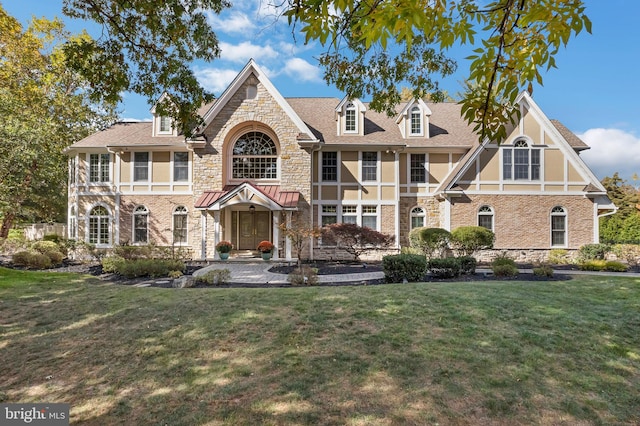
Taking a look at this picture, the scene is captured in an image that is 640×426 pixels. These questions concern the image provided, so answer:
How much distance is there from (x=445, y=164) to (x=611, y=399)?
1663 cm

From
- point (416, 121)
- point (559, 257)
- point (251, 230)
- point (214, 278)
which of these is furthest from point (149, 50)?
point (559, 257)

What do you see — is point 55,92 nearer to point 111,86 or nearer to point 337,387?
point 111,86

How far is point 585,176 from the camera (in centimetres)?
1702

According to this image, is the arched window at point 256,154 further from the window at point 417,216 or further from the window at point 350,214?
the window at point 417,216

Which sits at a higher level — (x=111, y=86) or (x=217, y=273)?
(x=111, y=86)

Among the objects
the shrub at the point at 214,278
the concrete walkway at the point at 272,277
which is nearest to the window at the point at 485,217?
the concrete walkway at the point at 272,277

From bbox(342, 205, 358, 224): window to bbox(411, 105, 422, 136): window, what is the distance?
5916 millimetres

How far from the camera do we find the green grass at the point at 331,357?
341 centimetres

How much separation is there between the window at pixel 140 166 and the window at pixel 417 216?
1576 centimetres

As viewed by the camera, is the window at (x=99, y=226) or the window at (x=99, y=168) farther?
the window at (x=99, y=168)

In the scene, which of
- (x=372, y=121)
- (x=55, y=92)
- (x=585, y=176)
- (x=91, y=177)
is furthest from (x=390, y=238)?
(x=55, y=92)

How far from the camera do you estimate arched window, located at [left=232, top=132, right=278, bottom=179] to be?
1825cm

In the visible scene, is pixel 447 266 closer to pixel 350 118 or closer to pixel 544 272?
pixel 544 272

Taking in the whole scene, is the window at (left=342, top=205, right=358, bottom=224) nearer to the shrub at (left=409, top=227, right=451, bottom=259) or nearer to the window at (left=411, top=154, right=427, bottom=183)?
the shrub at (left=409, top=227, right=451, bottom=259)
